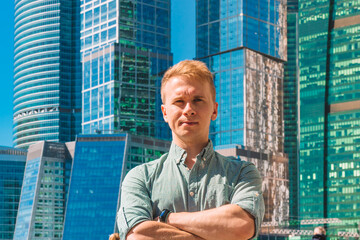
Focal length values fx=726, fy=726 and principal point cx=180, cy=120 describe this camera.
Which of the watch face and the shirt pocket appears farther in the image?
the shirt pocket

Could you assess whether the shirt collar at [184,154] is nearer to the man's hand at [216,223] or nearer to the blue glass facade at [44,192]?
the man's hand at [216,223]

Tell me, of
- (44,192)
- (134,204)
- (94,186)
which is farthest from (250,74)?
(134,204)

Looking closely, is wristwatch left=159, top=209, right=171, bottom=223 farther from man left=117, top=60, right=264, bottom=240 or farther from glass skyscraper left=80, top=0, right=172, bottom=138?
glass skyscraper left=80, top=0, right=172, bottom=138

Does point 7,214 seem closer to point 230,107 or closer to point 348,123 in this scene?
point 230,107

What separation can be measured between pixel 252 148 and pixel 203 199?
162 m

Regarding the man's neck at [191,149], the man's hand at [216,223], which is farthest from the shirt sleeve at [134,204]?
the man's neck at [191,149]

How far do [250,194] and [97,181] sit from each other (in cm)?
13031

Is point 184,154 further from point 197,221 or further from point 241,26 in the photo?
point 241,26

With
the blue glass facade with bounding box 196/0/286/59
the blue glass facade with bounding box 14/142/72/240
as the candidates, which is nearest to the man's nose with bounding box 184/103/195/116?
the blue glass facade with bounding box 14/142/72/240

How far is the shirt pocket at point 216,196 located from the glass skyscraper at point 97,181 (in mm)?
122407

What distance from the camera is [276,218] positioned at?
17150cm

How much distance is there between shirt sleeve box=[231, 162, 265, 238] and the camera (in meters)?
4.29

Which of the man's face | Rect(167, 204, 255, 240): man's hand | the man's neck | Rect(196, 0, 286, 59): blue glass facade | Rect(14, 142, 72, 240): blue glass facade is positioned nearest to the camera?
Rect(167, 204, 255, 240): man's hand

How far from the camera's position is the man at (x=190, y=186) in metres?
4.23
